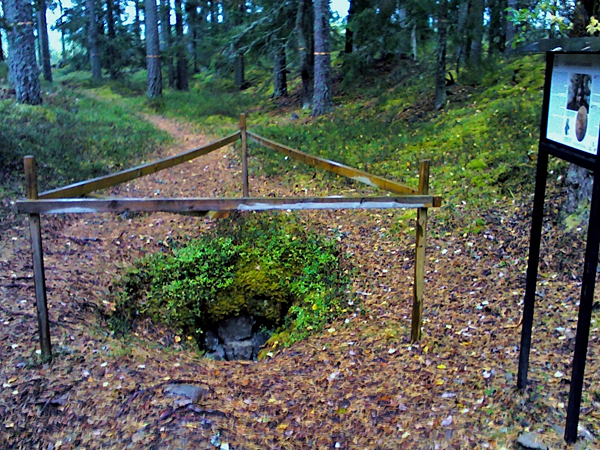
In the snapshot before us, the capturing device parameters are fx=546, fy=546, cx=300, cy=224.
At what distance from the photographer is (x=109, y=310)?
5.85 meters

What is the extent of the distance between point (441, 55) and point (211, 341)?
8.12 metres

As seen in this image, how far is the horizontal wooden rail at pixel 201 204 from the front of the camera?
4.25m

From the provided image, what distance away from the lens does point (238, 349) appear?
672cm

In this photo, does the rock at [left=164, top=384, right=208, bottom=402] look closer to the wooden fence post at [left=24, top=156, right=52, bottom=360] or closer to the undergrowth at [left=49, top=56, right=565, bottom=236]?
the wooden fence post at [left=24, top=156, right=52, bottom=360]

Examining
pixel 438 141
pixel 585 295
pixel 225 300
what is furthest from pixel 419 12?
pixel 585 295

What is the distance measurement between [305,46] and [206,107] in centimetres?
569

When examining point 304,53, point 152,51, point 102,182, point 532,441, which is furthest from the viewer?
point 152,51

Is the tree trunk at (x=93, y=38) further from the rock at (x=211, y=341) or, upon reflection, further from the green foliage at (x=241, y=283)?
the rock at (x=211, y=341)

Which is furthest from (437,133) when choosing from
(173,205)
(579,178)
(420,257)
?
(173,205)

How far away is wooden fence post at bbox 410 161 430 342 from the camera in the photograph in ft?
15.3

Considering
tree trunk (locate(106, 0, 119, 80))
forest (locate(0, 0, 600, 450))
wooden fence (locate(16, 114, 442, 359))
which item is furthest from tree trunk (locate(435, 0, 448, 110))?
tree trunk (locate(106, 0, 119, 80))

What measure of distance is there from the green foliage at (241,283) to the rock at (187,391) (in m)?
1.56

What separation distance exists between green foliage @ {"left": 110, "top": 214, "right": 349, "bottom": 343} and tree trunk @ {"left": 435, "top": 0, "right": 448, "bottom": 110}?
19.6 ft

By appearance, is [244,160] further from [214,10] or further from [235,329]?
[214,10]
